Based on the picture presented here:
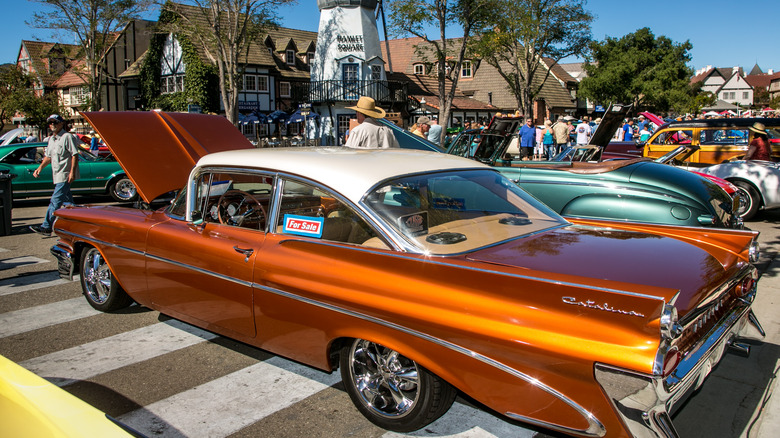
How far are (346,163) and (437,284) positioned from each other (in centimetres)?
119

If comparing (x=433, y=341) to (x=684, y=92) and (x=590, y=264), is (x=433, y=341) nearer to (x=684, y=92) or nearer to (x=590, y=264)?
(x=590, y=264)

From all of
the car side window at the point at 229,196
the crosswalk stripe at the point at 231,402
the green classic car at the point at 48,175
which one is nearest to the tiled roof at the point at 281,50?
the green classic car at the point at 48,175

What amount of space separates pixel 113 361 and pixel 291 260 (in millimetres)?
1866

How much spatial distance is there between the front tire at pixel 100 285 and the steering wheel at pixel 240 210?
1.41 metres

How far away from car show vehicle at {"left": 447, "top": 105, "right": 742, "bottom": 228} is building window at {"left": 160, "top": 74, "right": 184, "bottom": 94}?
36636 mm

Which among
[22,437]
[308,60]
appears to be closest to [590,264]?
[22,437]

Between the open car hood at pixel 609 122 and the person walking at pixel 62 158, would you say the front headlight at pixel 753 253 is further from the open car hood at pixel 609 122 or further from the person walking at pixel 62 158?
the person walking at pixel 62 158

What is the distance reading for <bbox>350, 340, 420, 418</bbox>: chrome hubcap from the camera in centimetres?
305

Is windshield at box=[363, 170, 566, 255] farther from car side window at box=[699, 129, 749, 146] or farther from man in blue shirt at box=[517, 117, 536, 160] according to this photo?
man in blue shirt at box=[517, 117, 536, 160]

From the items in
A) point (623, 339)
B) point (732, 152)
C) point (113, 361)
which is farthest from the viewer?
point (732, 152)

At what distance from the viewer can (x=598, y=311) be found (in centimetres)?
241

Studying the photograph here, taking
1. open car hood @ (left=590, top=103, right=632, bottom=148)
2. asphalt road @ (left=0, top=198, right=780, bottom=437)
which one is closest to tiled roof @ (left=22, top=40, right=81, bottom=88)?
open car hood @ (left=590, top=103, right=632, bottom=148)

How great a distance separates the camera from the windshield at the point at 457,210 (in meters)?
3.28

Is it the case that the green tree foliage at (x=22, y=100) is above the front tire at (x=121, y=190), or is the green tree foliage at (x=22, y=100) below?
above
